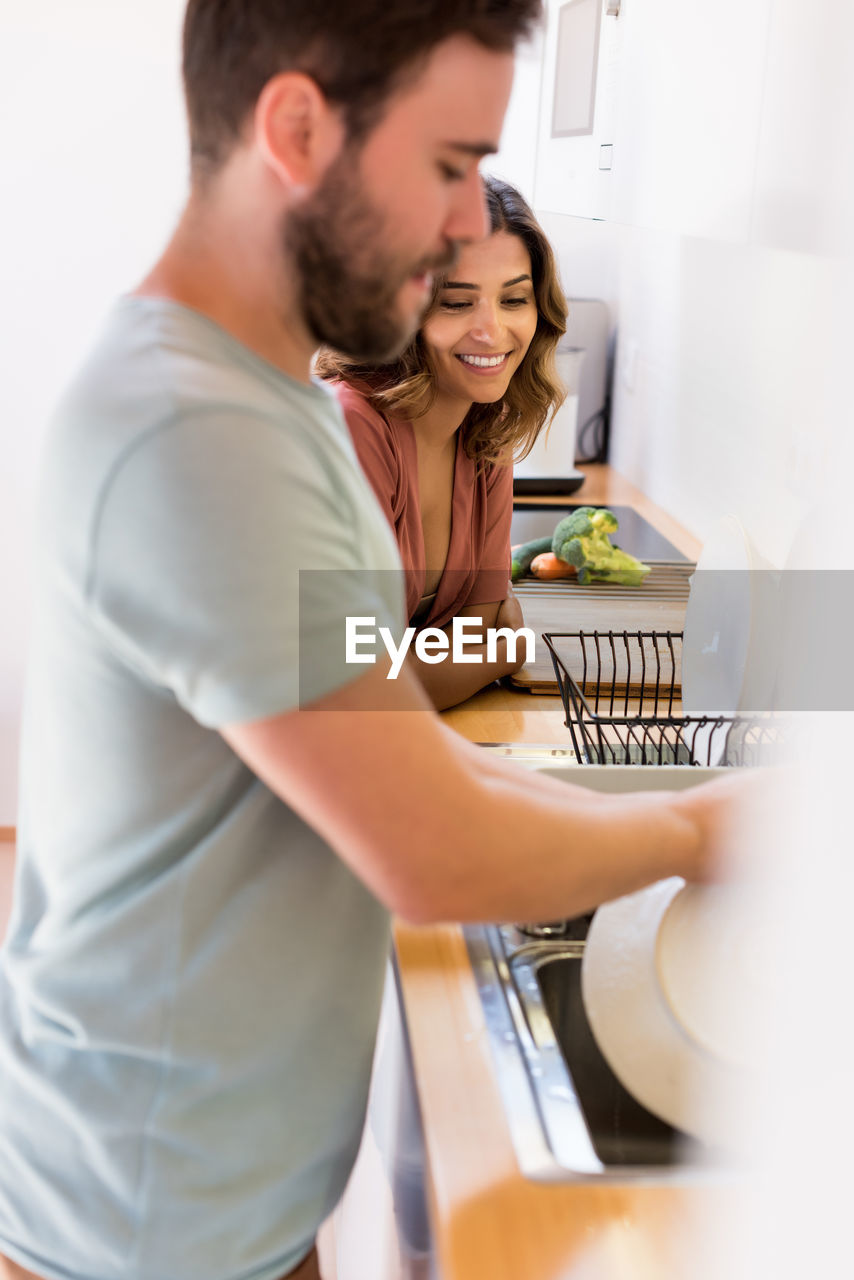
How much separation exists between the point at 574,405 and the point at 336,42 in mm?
2091

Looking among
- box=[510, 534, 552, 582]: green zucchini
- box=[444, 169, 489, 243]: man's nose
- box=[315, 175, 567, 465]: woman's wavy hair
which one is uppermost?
box=[444, 169, 489, 243]: man's nose

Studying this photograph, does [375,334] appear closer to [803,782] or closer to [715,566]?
[803,782]

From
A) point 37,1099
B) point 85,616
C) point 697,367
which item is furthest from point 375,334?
point 697,367

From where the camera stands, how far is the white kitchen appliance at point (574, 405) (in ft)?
7.98

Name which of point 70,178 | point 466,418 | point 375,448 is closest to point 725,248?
point 466,418

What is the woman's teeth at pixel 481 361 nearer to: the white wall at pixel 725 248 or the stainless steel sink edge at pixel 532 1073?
the white wall at pixel 725 248

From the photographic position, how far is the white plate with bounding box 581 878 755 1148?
0.62 meters

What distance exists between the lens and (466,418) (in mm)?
1483

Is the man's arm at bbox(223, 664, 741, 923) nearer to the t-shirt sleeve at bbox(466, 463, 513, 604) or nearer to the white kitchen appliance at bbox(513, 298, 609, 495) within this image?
the t-shirt sleeve at bbox(466, 463, 513, 604)

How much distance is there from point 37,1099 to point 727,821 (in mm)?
389

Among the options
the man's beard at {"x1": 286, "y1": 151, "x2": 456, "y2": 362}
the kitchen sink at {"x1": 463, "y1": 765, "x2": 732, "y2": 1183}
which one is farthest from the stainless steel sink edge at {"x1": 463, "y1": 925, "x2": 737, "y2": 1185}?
the man's beard at {"x1": 286, "y1": 151, "x2": 456, "y2": 362}

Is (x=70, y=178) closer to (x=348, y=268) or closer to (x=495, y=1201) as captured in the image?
(x=348, y=268)

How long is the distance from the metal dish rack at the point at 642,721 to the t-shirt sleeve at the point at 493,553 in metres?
0.12

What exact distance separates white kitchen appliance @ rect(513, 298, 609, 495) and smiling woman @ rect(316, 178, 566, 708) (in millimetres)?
814
